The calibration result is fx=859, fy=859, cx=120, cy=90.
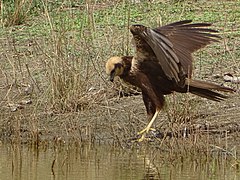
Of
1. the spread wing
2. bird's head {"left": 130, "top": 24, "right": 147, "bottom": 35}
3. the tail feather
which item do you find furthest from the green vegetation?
bird's head {"left": 130, "top": 24, "right": 147, "bottom": 35}

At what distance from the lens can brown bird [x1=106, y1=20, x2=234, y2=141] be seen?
8.20m

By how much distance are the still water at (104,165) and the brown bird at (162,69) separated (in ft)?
2.16

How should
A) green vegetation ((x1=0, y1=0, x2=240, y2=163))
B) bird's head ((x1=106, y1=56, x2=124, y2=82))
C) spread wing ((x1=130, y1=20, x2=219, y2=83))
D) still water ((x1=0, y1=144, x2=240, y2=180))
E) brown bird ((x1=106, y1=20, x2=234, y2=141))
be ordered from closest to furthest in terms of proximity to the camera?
still water ((x1=0, y1=144, x2=240, y2=180)) < spread wing ((x1=130, y1=20, x2=219, y2=83)) < brown bird ((x1=106, y1=20, x2=234, y2=141)) < bird's head ((x1=106, y1=56, x2=124, y2=82)) < green vegetation ((x1=0, y1=0, x2=240, y2=163))

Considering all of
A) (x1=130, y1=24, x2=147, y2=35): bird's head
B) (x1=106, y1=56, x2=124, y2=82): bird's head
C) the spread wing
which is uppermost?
(x1=130, y1=24, x2=147, y2=35): bird's head

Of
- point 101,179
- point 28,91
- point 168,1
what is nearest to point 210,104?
point 28,91

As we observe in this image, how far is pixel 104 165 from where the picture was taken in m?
7.30

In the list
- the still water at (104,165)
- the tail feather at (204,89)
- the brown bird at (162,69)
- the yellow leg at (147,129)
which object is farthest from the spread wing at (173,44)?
the still water at (104,165)

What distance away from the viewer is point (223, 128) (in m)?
8.55

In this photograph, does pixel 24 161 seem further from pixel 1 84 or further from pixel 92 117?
pixel 1 84

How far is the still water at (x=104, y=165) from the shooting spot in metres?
6.86

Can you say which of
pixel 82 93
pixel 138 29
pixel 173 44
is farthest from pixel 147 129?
pixel 82 93

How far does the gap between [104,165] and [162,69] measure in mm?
1332

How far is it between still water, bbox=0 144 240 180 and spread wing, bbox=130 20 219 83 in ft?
2.73

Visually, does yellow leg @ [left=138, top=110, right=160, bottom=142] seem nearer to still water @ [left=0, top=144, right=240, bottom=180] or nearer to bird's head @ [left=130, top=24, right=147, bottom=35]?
still water @ [left=0, top=144, right=240, bottom=180]
